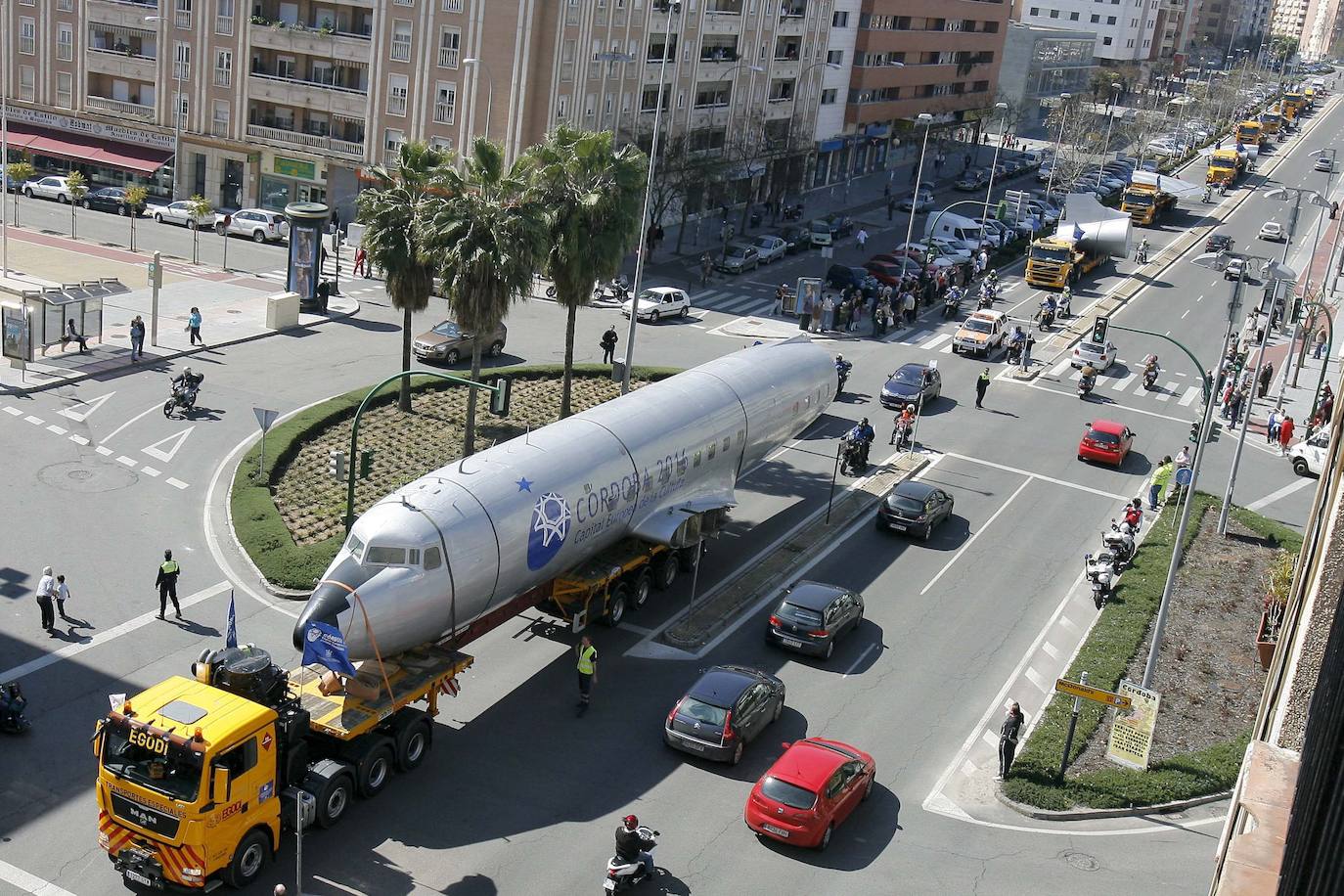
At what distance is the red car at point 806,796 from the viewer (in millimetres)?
25625

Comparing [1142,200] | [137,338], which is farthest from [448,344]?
[1142,200]

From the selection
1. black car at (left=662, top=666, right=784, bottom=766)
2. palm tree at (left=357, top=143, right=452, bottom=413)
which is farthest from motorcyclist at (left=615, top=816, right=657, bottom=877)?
palm tree at (left=357, top=143, right=452, bottom=413)

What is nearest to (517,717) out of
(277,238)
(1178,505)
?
(1178,505)

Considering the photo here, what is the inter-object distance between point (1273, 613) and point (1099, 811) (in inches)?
442

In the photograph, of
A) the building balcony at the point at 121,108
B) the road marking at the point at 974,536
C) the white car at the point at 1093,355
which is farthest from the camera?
the building balcony at the point at 121,108

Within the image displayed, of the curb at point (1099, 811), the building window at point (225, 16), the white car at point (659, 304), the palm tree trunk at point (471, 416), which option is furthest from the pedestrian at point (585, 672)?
Answer: the building window at point (225, 16)

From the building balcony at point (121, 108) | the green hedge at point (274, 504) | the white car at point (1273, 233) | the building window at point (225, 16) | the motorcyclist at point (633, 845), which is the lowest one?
the green hedge at point (274, 504)

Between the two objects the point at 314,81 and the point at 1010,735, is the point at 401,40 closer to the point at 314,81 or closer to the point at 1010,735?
the point at 314,81

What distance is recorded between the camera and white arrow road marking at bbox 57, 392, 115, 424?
4466 cm

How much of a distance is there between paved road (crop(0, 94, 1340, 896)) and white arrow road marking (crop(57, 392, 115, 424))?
8.2 inches

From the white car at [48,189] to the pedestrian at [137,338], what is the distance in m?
34.5

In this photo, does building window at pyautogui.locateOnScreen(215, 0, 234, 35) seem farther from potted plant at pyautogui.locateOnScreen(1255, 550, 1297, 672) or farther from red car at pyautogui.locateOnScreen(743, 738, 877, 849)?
red car at pyautogui.locateOnScreen(743, 738, 877, 849)

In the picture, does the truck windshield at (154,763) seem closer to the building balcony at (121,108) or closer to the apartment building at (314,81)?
the apartment building at (314,81)

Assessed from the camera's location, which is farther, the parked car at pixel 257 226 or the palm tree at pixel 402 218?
the parked car at pixel 257 226
